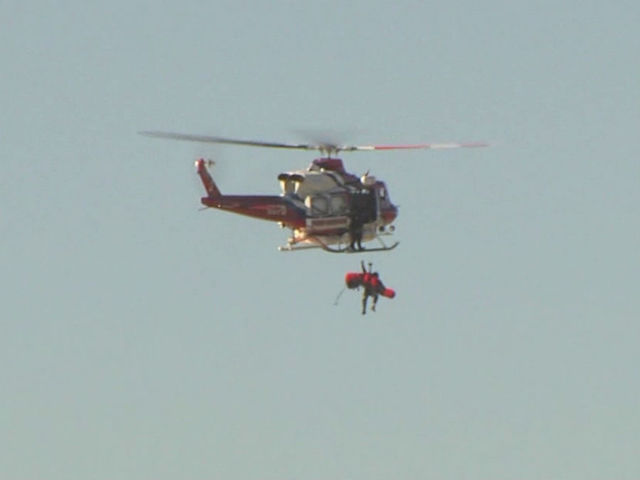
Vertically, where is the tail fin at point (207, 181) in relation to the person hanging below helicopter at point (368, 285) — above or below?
above

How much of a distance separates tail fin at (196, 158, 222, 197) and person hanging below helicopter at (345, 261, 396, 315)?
17.2ft

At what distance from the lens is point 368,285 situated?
224ft

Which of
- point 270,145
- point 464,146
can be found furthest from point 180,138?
point 464,146

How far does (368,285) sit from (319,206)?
404cm

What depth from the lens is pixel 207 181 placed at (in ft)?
234

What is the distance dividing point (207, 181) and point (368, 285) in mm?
6495

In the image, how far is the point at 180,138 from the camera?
65.4 metres

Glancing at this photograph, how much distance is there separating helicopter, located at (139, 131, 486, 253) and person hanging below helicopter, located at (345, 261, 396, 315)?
2211mm

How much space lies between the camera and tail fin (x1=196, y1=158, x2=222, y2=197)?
71012 millimetres

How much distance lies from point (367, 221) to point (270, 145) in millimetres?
4287

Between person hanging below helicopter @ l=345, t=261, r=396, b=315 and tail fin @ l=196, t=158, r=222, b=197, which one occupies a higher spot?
tail fin @ l=196, t=158, r=222, b=197

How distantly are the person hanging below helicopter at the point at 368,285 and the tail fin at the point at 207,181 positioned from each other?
17.2ft

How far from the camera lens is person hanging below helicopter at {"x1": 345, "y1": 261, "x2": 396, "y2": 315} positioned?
6788 centimetres

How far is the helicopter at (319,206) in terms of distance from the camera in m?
70.8
